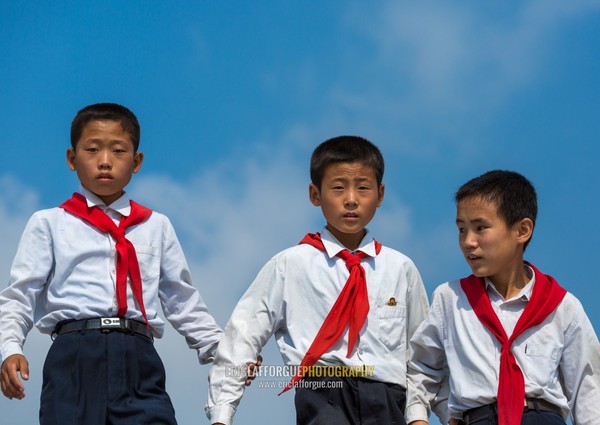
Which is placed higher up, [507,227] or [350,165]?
[350,165]

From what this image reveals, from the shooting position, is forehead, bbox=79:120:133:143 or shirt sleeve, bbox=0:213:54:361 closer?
shirt sleeve, bbox=0:213:54:361

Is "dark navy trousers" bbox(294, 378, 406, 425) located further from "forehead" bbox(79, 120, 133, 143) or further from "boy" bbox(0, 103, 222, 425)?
"forehead" bbox(79, 120, 133, 143)

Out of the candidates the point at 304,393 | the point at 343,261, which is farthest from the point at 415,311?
the point at 304,393

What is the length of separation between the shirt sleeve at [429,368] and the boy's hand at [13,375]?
6.82ft

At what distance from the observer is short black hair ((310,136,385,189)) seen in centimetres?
578

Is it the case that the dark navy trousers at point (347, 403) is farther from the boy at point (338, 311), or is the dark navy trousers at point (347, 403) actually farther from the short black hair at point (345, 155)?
the short black hair at point (345, 155)

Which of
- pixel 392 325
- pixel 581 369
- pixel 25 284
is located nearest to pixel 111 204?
pixel 25 284

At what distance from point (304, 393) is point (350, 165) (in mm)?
1355

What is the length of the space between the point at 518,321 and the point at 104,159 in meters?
2.50

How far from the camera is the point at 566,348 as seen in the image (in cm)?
530

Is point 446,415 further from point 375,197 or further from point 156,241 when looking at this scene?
point 156,241

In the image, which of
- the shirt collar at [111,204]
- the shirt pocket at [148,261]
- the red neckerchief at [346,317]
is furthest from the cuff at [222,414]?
the shirt collar at [111,204]

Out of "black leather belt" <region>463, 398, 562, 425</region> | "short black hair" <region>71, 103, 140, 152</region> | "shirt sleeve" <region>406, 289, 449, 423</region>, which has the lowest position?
"black leather belt" <region>463, 398, 562, 425</region>

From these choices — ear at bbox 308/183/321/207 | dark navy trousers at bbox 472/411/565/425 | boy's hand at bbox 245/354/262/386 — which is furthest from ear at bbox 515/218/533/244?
boy's hand at bbox 245/354/262/386
